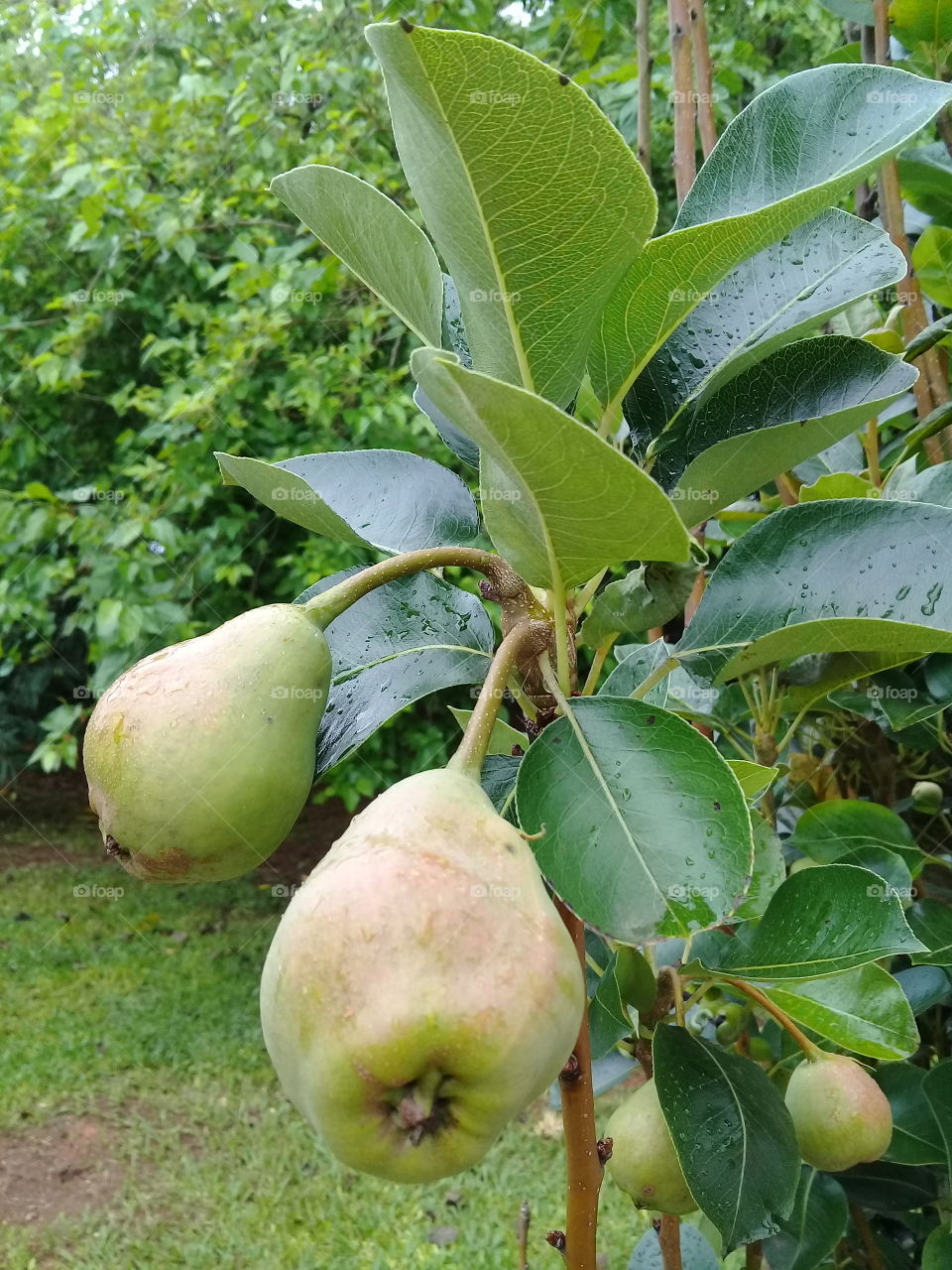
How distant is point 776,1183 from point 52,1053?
3.37 metres

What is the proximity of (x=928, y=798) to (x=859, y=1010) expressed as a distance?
0.40 metres

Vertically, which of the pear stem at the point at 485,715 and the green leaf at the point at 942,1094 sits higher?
the pear stem at the point at 485,715

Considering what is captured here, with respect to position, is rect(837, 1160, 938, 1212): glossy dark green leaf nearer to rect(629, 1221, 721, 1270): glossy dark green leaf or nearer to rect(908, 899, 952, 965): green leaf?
rect(629, 1221, 721, 1270): glossy dark green leaf

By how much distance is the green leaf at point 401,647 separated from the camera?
0.81m

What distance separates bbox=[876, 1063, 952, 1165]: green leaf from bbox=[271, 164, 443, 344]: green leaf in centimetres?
83

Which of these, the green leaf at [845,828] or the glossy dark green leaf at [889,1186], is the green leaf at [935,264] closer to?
the green leaf at [845,828]

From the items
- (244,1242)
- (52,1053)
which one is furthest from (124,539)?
(244,1242)

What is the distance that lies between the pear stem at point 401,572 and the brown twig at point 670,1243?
0.59 m

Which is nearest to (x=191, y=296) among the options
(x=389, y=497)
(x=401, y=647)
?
(x=389, y=497)

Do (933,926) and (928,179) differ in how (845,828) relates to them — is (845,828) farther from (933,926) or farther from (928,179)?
(928,179)

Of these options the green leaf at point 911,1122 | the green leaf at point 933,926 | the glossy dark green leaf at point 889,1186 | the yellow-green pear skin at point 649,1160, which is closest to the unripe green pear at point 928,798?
the green leaf at point 933,926

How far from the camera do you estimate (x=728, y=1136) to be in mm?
826

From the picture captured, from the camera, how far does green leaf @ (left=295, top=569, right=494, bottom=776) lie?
2.65 ft

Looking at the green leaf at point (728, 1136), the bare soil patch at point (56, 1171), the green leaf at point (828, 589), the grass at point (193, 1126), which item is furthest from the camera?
the bare soil patch at point (56, 1171)
